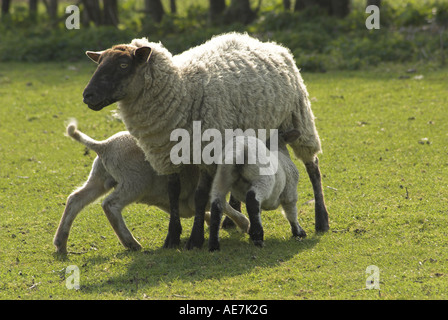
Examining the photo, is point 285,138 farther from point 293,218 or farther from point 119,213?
point 119,213

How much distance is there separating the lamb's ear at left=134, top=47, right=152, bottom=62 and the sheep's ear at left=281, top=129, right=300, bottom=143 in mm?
1867

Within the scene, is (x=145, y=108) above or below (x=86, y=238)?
above

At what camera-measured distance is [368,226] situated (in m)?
8.05

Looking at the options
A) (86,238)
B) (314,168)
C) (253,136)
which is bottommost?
(86,238)

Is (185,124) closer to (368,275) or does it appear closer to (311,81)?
(368,275)

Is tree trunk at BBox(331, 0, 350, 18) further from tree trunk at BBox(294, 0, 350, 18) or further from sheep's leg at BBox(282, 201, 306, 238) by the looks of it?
sheep's leg at BBox(282, 201, 306, 238)

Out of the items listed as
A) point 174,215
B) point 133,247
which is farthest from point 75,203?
point 174,215

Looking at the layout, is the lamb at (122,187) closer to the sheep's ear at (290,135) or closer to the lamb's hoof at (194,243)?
Result: the lamb's hoof at (194,243)

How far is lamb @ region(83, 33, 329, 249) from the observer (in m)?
7.18

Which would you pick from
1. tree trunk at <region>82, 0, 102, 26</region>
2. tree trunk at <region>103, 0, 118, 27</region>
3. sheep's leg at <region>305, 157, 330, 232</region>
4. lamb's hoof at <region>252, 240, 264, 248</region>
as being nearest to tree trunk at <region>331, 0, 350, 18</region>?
tree trunk at <region>103, 0, 118, 27</region>

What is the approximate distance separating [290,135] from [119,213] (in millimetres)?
2128

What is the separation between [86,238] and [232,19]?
41.3 feet

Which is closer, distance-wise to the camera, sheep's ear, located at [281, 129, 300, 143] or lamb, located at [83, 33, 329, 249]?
lamb, located at [83, 33, 329, 249]

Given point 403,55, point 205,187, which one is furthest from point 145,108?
point 403,55
